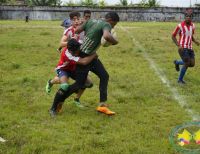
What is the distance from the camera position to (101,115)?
28.2 ft

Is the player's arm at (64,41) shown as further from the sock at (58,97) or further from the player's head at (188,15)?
the player's head at (188,15)

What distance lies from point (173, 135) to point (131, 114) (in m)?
1.93

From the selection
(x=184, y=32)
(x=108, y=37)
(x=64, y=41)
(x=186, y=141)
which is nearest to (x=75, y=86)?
(x=108, y=37)

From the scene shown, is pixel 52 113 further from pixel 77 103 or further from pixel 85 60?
pixel 85 60

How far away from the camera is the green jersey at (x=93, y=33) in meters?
8.19

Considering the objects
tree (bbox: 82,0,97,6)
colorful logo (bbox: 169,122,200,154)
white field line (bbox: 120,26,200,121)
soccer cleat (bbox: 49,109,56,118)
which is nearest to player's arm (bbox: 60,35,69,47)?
soccer cleat (bbox: 49,109,56,118)

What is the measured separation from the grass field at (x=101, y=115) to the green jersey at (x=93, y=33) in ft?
4.25

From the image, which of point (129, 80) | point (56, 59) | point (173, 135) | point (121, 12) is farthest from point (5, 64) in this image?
point (121, 12)

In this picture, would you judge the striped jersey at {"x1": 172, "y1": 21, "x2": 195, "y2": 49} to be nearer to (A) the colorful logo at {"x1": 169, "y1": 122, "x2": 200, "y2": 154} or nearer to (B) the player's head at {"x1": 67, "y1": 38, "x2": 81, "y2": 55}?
(B) the player's head at {"x1": 67, "y1": 38, "x2": 81, "y2": 55}

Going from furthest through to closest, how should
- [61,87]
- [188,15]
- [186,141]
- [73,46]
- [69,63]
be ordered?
[188,15]
[69,63]
[61,87]
[73,46]
[186,141]

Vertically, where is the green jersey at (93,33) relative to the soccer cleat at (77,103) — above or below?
above

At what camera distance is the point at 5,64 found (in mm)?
15125

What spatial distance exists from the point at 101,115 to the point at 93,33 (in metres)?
1.59

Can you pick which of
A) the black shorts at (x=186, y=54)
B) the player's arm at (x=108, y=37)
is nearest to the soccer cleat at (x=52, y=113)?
the player's arm at (x=108, y=37)
